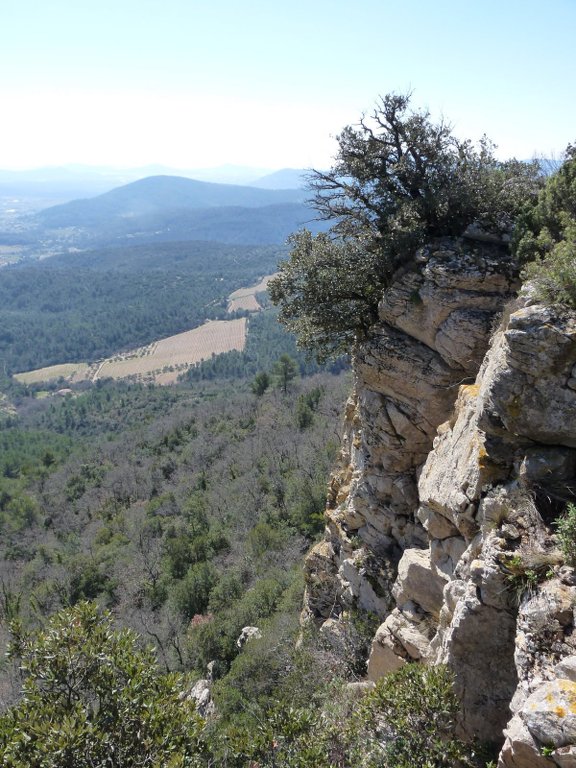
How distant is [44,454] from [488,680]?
9148 centimetres

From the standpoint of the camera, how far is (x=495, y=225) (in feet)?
44.8

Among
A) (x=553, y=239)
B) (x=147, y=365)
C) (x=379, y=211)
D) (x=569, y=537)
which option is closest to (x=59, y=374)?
(x=147, y=365)

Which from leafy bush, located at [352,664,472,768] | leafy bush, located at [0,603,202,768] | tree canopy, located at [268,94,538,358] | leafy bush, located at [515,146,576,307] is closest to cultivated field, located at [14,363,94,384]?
tree canopy, located at [268,94,538,358]

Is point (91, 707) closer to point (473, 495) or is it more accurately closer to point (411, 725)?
point (411, 725)

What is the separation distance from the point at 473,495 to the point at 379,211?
8816mm

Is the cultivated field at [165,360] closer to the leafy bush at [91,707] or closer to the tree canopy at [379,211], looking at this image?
the tree canopy at [379,211]

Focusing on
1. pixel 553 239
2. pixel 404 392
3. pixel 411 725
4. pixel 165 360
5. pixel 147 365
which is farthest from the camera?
pixel 165 360

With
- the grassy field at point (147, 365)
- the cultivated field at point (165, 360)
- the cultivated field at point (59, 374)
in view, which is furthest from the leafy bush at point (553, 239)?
the cultivated field at point (59, 374)

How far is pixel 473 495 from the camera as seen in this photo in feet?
33.2

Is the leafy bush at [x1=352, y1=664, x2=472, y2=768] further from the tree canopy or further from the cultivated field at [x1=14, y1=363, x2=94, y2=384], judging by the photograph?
the cultivated field at [x1=14, y1=363, x2=94, y2=384]

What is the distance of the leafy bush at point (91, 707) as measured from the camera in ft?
26.2

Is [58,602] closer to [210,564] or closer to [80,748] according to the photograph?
[210,564]

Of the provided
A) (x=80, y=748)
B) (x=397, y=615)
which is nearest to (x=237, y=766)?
(x=397, y=615)

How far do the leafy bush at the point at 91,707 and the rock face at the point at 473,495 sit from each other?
17.0 ft
